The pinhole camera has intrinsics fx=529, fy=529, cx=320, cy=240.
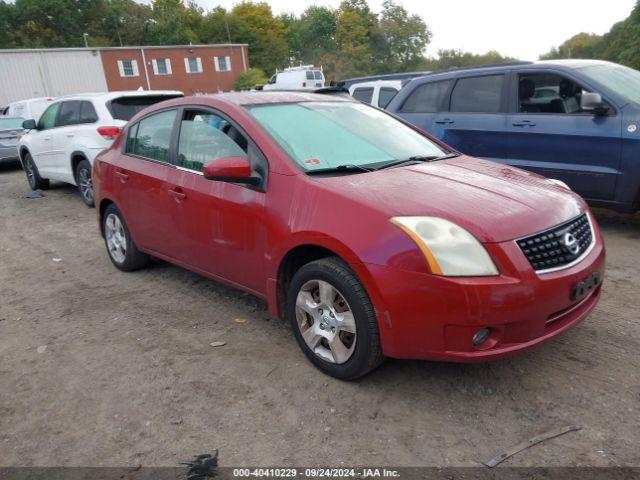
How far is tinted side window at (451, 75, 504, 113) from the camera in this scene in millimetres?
6250

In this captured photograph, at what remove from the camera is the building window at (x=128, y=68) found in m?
42.9

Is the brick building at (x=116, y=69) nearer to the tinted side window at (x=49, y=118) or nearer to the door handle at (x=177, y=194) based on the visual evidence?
the tinted side window at (x=49, y=118)

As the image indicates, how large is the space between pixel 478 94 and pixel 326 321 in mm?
4494

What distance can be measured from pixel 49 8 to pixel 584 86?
74021 mm

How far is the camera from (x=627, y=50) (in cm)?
4600

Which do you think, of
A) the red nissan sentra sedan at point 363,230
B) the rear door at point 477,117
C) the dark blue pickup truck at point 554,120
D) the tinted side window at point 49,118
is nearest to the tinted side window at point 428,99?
→ the dark blue pickup truck at point 554,120

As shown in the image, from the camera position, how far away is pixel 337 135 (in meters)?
3.64

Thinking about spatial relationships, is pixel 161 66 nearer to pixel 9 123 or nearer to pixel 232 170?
pixel 9 123

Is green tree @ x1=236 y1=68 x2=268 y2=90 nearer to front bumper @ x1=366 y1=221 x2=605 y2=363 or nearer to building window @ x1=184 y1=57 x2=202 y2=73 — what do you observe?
building window @ x1=184 y1=57 x2=202 y2=73

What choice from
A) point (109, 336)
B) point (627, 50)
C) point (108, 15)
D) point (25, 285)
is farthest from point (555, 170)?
point (108, 15)

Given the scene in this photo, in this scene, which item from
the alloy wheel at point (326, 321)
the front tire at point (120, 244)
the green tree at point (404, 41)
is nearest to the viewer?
the alloy wheel at point (326, 321)

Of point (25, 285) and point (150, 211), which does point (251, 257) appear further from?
point (25, 285)

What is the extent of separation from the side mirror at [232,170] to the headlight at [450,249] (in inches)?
44.0

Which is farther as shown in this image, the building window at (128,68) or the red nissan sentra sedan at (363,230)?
the building window at (128,68)
